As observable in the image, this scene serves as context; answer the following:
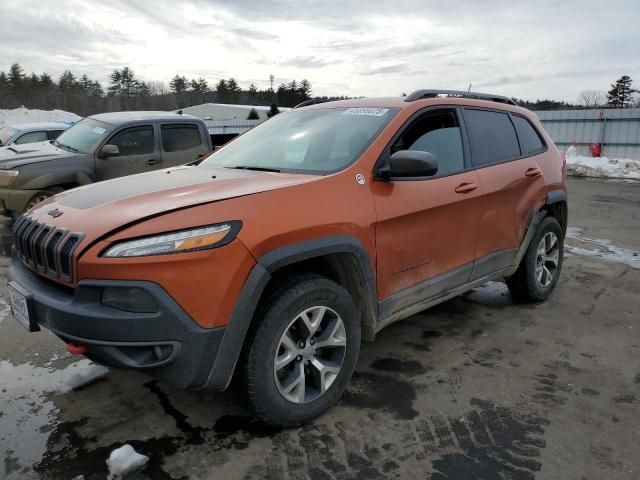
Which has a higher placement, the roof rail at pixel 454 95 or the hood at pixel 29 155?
the roof rail at pixel 454 95

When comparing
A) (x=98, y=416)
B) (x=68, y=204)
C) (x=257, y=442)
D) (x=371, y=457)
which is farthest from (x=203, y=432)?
(x=68, y=204)

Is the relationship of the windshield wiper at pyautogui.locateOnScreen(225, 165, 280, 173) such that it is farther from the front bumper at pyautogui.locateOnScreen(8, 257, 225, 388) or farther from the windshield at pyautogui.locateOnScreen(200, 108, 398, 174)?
the front bumper at pyautogui.locateOnScreen(8, 257, 225, 388)

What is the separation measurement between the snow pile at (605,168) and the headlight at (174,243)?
17.0m

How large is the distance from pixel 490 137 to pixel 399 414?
7.72 feet

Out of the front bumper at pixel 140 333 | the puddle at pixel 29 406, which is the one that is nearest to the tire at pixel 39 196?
the puddle at pixel 29 406

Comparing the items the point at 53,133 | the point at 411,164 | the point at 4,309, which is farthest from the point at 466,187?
the point at 53,133

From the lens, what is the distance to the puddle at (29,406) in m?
2.62

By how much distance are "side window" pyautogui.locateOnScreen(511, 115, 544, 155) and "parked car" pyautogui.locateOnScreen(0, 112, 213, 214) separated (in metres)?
5.15

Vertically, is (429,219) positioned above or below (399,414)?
above

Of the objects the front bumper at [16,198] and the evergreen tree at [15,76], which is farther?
the evergreen tree at [15,76]

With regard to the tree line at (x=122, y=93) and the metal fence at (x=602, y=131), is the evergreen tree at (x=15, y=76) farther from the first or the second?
the metal fence at (x=602, y=131)

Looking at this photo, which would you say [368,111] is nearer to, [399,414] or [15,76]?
[399,414]

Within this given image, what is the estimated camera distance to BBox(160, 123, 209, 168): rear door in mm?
8526

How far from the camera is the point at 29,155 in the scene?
794 centimetres
